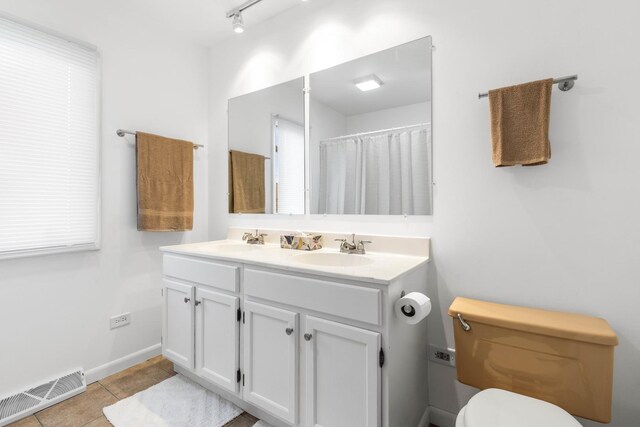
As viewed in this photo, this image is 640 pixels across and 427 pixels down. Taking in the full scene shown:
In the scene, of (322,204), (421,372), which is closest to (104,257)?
(322,204)

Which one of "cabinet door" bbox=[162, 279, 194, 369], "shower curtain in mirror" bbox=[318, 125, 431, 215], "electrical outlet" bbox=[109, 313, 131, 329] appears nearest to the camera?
"shower curtain in mirror" bbox=[318, 125, 431, 215]

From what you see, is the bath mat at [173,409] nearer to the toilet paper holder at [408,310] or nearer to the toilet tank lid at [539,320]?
the toilet paper holder at [408,310]

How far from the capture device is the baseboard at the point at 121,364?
1.95 meters

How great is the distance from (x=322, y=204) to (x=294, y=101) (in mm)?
757

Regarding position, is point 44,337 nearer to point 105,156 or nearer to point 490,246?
point 105,156

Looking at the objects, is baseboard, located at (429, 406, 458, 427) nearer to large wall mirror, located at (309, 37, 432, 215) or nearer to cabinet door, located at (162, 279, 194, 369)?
large wall mirror, located at (309, 37, 432, 215)

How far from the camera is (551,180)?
1.34 meters

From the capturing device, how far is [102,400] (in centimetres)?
177

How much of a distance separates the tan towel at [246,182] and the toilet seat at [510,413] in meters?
1.74

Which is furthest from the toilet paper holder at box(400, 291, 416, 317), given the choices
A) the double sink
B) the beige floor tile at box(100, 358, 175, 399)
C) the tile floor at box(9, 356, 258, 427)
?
the beige floor tile at box(100, 358, 175, 399)

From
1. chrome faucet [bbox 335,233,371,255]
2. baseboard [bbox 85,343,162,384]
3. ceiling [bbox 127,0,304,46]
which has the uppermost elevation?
ceiling [bbox 127,0,304,46]

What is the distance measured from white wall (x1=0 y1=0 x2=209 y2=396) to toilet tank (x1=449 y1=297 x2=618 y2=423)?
7.01 feet

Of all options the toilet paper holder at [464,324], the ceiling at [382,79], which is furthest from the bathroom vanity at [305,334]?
the ceiling at [382,79]

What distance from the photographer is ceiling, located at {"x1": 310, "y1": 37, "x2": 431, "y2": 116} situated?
164 centimetres
